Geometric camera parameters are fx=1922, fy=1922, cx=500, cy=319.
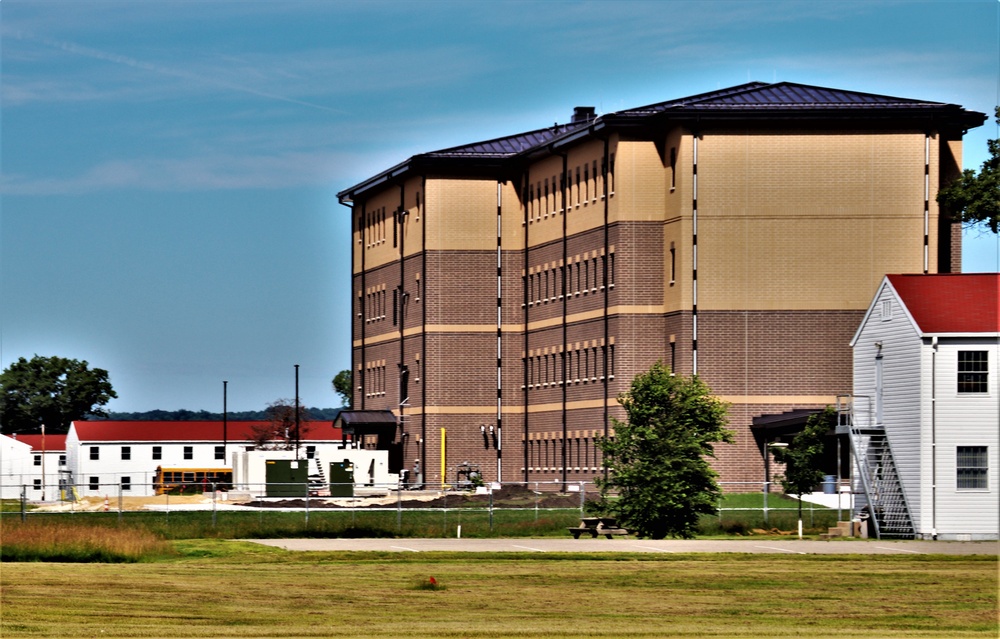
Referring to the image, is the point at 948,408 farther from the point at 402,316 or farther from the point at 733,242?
the point at 402,316

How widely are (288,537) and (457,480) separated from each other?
51.2 metres

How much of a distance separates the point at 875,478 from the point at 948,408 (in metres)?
3.61

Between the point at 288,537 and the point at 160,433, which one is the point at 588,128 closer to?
the point at 288,537

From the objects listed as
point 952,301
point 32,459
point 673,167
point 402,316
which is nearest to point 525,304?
point 402,316

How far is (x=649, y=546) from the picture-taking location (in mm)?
46406

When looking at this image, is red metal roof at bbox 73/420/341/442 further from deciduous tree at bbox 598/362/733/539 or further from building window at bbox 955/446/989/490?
building window at bbox 955/446/989/490

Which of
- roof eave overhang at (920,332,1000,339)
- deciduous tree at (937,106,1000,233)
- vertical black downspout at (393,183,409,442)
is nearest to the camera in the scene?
roof eave overhang at (920,332,1000,339)

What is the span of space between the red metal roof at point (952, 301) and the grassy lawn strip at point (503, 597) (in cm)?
1459

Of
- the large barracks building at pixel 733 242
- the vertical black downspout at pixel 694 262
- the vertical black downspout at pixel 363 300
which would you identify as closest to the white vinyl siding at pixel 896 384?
the large barracks building at pixel 733 242

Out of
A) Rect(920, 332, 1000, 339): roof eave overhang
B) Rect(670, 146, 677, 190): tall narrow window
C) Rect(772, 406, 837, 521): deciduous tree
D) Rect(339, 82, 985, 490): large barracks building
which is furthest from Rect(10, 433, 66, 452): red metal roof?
Rect(920, 332, 1000, 339): roof eave overhang

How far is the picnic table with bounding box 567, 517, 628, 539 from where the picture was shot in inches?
2090

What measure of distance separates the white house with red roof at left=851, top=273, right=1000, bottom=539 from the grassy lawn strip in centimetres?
1386

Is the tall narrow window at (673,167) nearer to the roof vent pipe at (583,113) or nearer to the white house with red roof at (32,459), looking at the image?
the roof vent pipe at (583,113)

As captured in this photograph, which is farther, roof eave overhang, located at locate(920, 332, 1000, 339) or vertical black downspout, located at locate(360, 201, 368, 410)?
vertical black downspout, located at locate(360, 201, 368, 410)
